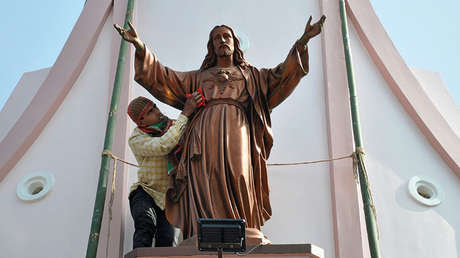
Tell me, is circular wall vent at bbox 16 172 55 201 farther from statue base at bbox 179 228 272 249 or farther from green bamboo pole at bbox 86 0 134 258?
statue base at bbox 179 228 272 249

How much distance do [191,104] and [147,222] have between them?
0.86 meters

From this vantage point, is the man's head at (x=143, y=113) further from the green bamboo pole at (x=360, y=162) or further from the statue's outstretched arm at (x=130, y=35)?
the green bamboo pole at (x=360, y=162)

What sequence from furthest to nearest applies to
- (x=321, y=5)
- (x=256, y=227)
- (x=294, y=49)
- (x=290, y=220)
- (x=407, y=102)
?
(x=321, y=5)
(x=407, y=102)
(x=290, y=220)
(x=294, y=49)
(x=256, y=227)

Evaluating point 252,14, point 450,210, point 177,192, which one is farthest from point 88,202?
point 450,210

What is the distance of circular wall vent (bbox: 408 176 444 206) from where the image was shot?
688 cm

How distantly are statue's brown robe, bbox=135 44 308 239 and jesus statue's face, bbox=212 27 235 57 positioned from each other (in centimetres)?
13

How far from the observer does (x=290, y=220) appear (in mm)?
6711

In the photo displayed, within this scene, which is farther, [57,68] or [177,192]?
[57,68]

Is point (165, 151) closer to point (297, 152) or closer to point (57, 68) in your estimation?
point (297, 152)

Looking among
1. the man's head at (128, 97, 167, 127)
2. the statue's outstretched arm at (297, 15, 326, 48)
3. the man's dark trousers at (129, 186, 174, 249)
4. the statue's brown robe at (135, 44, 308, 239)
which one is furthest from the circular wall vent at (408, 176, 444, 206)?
the man's head at (128, 97, 167, 127)

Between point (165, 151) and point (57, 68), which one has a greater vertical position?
point (57, 68)

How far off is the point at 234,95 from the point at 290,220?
3.86 feet

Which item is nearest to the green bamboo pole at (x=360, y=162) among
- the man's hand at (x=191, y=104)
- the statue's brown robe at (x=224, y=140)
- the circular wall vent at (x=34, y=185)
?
the statue's brown robe at (x=224, y=140)

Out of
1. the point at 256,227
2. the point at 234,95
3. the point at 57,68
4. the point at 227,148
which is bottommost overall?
the point at 256,227
